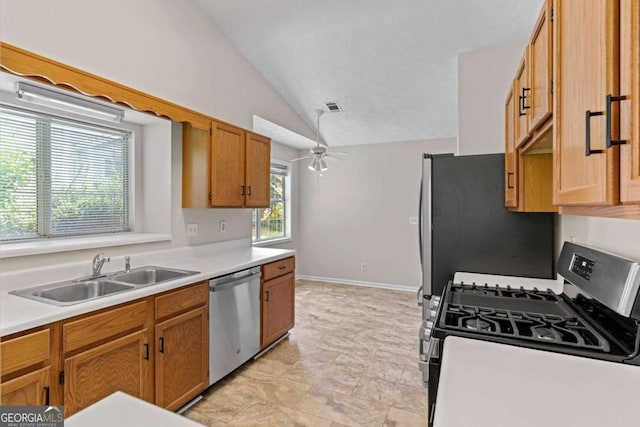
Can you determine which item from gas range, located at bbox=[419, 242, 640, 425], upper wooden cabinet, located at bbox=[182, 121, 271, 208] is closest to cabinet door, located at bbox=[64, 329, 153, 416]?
upper wooden cabinet, located at bbox=[182, 121, 271, 208]

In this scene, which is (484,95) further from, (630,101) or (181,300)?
(181,300)

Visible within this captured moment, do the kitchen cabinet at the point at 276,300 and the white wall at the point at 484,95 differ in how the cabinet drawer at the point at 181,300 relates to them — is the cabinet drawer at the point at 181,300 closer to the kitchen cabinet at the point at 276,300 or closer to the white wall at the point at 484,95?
the kitchen cabinet at the point at 276,300

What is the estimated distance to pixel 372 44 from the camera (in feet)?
10.8

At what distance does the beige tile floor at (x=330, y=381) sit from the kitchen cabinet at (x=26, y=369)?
0.97 metres

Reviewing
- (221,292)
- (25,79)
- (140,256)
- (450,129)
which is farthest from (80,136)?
(450,129)

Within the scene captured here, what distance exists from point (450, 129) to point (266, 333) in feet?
12.2

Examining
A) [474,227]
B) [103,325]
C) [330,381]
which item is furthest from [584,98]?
[330,381]

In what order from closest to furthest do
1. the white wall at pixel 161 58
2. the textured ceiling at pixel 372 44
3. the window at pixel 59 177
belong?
the white wall at pixel 161 58 < the window at pixel 59 177 < the textured ceiling at pixel 372 44

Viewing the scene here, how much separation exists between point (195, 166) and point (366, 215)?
334 centimetres

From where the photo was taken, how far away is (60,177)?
7.82 feet

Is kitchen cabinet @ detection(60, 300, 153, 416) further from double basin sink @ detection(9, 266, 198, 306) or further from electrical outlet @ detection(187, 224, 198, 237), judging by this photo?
electrical outlet @ detection(187, 224, 198, 237)

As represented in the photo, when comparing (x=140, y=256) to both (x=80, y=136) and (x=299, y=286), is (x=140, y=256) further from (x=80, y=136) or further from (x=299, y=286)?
(x=299, y=286)

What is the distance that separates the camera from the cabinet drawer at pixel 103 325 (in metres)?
1.53

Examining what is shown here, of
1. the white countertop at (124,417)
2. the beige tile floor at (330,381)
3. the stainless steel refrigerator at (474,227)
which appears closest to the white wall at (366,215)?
the beige tile floor at (330,381)
